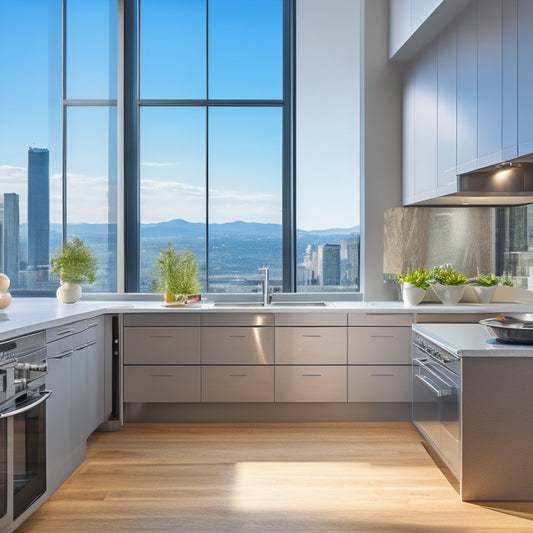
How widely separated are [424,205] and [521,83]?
74.8 inches

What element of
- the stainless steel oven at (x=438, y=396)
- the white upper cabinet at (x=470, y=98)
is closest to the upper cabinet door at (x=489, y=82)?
the white upper cabinet at (x=470, y=98)

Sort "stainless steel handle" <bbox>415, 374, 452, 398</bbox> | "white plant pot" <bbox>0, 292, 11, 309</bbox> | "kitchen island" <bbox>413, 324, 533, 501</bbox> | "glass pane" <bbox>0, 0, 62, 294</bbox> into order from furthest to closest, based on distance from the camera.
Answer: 1. "glass pane" <bbox>0, 0, 62, 294</bbox>
2. "white plant pot" <bbox>0, 292, 11, 309</bbox>
3. "stainless steel handle" <bbox>415, 374, 452, 398</bbox>
4. "kitchen island" <bbox>413, 324, 533, 501</bbox>

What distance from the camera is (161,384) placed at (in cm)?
378

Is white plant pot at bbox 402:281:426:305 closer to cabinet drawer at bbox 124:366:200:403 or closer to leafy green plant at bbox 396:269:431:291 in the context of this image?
leafy green plant at bbox 396:269:431:291

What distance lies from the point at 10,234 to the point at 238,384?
199 centimetres

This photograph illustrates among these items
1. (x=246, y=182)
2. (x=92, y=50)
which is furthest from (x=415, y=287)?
(x=92, y=50)

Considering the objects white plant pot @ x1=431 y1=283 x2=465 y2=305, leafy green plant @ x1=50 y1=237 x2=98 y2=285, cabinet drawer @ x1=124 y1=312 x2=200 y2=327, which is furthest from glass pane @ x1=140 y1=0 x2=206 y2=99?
white plant pot @ x1=431 y1=283 x2=465 y2=305

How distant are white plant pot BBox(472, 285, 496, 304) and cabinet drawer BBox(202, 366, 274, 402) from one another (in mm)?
1609

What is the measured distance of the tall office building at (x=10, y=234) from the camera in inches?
155

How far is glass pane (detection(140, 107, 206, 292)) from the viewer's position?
445cm

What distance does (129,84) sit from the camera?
176 inches

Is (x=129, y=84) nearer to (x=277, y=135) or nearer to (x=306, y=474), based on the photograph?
(x=277, y=135)

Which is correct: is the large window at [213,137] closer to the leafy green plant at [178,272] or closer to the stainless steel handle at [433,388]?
the leafy green plant at [178,272]

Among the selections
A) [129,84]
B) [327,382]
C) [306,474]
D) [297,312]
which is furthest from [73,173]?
[306,474]
